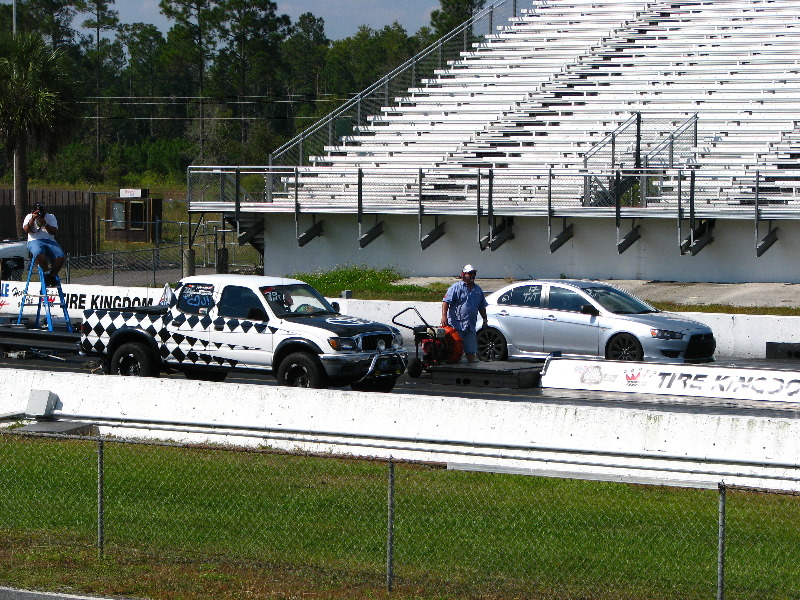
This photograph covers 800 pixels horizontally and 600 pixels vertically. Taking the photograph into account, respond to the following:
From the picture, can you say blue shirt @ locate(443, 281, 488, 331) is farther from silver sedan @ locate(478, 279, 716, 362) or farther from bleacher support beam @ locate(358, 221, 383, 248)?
bleacher support beam @ locate(358, 221, 383, 248)

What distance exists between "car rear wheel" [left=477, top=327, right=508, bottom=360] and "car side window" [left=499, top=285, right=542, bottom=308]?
592 millimetres

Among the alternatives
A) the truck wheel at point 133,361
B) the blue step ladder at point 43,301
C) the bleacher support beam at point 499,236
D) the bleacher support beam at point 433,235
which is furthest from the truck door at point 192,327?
the bleacher support beam at point 433,235

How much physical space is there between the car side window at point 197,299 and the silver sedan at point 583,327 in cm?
508

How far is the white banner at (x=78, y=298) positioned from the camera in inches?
842

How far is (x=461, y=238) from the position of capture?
3375 cm

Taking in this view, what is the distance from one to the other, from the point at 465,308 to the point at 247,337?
123 inches

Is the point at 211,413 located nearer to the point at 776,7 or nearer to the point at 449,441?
the point at 449,441

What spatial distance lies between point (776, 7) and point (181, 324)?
2840cm

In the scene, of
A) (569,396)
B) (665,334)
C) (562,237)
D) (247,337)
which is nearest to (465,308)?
(569,396)

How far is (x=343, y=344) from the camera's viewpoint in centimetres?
1669

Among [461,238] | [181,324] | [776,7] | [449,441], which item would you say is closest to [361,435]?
[449,441]

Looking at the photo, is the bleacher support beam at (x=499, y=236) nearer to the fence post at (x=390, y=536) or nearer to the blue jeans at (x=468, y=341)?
the blue jeans at (x=468, y=341)

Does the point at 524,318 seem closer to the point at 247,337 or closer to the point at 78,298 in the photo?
the point at 247,337

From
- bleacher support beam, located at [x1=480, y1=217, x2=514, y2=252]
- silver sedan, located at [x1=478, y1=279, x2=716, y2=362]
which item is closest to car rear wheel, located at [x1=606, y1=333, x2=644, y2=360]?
silver sedan, located at [x1=478, y1=279, x2=716, y2=362]
